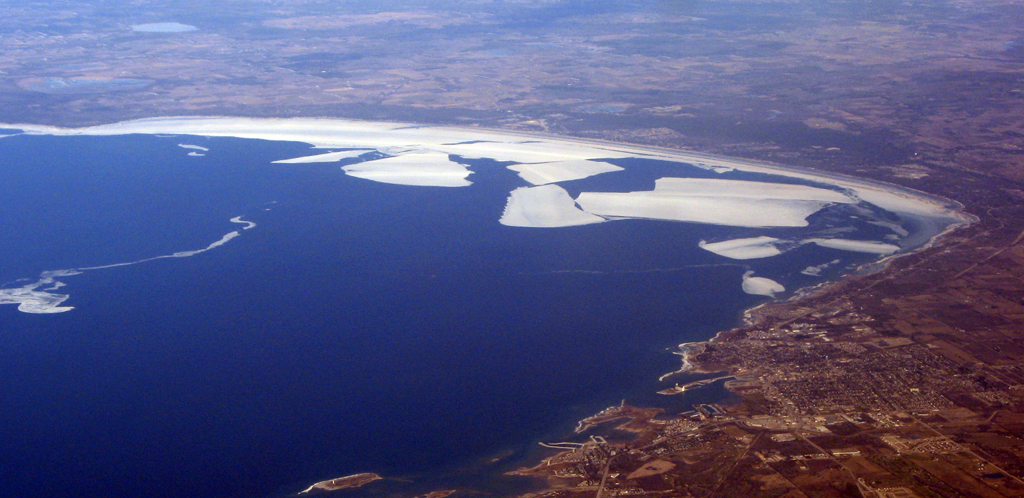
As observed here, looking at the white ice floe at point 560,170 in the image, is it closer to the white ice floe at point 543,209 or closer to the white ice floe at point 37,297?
the white ice floe at point 543,209

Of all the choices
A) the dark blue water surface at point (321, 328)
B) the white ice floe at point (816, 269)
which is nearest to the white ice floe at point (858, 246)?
the dark blue water surface at point (321, 328)

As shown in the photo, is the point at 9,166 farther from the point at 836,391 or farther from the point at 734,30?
the point at 734,30

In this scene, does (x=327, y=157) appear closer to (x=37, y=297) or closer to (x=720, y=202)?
(x=37, y=297)

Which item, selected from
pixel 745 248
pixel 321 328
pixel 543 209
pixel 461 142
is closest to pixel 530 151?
pixel 461 142

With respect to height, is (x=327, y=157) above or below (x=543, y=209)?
above

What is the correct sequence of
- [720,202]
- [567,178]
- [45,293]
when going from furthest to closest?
[567,178] < [720,202] < [45,293]

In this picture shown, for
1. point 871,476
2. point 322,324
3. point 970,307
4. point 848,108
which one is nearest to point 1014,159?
point 848,108

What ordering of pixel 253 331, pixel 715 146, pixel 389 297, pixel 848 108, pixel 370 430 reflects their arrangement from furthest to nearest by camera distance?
pixel 848 108, pixel 715 146, pixel 389 297, pixel 253 331, pixel 370 430
